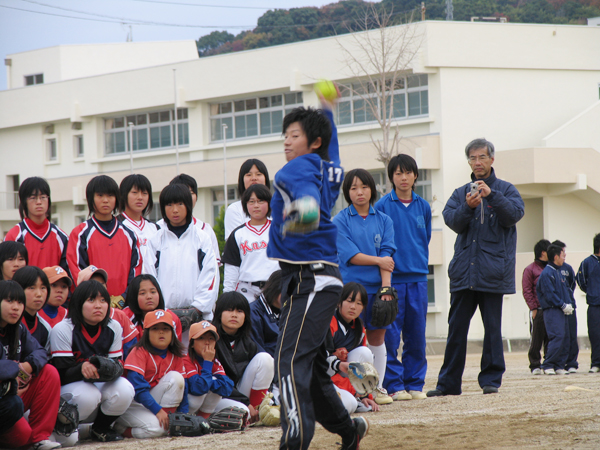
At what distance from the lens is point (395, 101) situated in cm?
2897

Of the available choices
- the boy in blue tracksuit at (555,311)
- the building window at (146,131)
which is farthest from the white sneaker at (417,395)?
the building window at (146,131)

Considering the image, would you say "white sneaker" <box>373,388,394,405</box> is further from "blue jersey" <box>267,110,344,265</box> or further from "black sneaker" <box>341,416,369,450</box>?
"blue jersey" <box>267,110,344,265</box>

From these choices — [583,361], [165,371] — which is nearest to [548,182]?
[583,361]

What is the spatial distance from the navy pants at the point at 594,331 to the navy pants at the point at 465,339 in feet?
16.9

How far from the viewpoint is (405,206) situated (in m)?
8.02

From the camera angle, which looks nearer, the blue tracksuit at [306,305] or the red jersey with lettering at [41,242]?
the blue tracksuit at [306,305]

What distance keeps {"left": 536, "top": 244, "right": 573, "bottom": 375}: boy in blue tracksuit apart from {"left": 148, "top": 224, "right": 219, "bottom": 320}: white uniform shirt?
6.97 meters

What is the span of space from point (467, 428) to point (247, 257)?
2700 mm

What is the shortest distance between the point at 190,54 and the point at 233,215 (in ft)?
124

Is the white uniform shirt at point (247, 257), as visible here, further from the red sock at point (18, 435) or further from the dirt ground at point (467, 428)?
the red sock at point (18, 435)

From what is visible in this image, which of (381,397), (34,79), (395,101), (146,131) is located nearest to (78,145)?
(146,131)

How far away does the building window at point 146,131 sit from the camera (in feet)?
113

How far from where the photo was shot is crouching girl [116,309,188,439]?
19.7ft

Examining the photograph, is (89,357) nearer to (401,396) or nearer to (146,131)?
(401,396)
